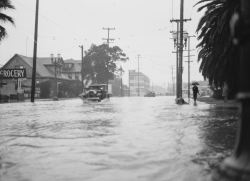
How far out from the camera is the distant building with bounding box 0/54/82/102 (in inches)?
2112

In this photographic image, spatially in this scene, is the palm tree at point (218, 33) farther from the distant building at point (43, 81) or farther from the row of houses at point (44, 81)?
the distant building at point (43, 81)

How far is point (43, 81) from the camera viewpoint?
69.4m

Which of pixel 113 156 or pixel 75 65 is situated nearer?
pixel 113 156

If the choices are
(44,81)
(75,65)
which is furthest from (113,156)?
(75,65)

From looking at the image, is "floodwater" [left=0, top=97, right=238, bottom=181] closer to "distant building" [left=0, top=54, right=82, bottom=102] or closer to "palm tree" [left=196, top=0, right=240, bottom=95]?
"palm tree" [left=196, top=0, right=240, bottom=95]

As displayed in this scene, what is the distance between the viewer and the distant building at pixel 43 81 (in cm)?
5366

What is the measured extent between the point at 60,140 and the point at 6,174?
127 inches

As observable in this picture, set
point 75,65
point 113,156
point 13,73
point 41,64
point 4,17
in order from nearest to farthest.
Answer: point 113,156, point 4,17, point 13,73, point 41,64, point 75,65

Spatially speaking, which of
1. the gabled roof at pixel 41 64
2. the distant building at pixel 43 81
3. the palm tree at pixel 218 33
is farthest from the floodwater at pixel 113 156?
the gabled roof at pixel 41 64

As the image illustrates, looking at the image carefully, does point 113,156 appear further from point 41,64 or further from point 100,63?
point 100,63

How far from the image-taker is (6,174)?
467 centimetres

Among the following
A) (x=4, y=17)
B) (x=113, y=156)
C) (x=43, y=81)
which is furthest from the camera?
(x=43, y=81)

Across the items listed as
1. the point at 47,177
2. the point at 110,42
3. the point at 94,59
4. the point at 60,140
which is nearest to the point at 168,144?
the point at 60,140

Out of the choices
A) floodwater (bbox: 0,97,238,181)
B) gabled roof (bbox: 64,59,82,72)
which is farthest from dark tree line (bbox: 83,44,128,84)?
floodwater (bbox: 0,97,238,181)
